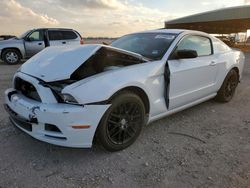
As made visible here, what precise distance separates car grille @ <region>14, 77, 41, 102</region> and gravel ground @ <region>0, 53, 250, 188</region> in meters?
0.67

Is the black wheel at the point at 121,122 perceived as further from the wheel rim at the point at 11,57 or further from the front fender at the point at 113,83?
the wheel rim at the point at 11,57

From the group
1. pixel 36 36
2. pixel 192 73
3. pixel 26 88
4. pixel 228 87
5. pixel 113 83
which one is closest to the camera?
pixel 113 83

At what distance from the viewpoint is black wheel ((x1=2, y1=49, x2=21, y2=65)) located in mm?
12148

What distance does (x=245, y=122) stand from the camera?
436 cm

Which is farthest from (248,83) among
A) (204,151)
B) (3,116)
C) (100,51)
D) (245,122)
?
(3,116)

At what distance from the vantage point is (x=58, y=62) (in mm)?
3244

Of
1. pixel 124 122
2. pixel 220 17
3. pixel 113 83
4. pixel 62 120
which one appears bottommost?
pixel 220 17

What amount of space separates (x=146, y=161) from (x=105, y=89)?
3.20 ft

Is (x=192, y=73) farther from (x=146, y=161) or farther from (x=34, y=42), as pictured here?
(x=34, y=42)

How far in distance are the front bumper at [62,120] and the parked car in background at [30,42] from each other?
9881 mm

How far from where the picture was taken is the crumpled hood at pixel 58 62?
119 inches

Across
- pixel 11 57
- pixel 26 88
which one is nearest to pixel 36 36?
pixel 11 57

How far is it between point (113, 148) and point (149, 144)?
22.6 inches

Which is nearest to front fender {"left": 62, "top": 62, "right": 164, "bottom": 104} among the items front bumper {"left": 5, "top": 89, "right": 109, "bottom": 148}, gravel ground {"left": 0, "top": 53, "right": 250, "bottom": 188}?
front bumper {"left": 5, "top": 89, "right": 109, "bottom": 148}
